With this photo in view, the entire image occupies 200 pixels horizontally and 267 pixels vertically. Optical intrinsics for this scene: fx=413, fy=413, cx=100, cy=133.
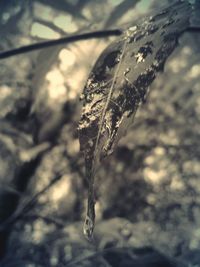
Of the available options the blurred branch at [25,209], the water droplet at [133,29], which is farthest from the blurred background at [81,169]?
the water droplet at [133,29]

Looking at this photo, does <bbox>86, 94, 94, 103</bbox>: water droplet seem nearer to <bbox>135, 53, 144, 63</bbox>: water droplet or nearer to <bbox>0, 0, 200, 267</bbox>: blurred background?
<bbox>0, 0, 200, 267</bbox>: blurred background

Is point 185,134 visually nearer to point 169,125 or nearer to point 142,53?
point 169,125

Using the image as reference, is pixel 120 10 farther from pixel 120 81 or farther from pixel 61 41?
pixel 120 81

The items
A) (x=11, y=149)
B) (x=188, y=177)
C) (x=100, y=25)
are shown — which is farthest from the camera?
(x=100, y=25)

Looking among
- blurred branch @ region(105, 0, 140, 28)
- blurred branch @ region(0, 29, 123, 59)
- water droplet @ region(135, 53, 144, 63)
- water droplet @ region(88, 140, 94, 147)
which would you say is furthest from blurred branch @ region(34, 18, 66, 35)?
water droplet @ region(88, 140, 94, 147)

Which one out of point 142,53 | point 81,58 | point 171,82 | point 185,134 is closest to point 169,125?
point 185,134

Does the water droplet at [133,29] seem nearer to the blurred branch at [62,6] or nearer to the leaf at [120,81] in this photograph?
the leaf at [120,81]

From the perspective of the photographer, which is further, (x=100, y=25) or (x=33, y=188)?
(x=100, y=25)

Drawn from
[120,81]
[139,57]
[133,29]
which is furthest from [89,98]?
[133,29]
